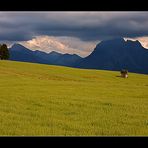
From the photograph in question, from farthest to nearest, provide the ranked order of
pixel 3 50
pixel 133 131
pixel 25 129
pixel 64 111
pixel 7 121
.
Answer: pixel 3 50
pixel 64 111
pixel 7 121
pixel 133 131
pixel 25 129

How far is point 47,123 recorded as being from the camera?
40.6ft

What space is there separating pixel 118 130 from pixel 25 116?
427cm
